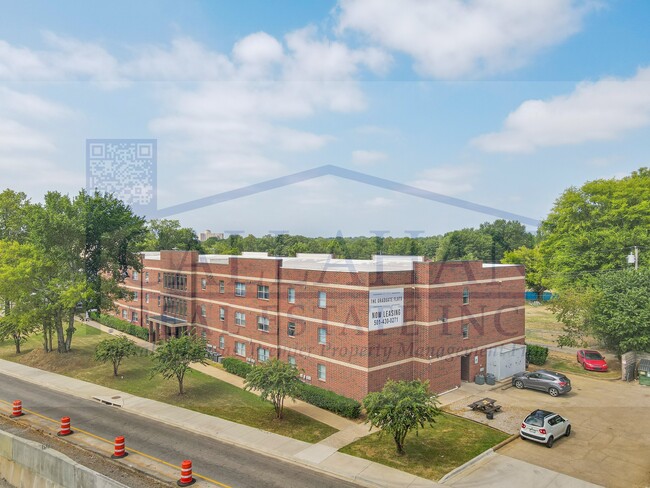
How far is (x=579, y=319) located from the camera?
3941 cm

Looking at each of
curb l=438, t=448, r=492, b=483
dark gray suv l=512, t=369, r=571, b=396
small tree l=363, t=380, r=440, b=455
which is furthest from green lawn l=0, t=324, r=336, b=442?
dark gray suv l=512, t=369, r=571, b=396

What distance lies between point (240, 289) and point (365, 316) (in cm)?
1398

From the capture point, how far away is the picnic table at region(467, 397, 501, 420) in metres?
25.0

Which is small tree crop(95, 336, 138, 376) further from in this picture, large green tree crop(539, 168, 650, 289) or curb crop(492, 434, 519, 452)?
large green tree crop(539, 168, 650, 289)

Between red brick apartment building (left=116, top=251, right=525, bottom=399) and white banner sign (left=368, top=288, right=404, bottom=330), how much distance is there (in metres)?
0.07

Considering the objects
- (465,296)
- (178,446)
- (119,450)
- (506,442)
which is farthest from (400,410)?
(465,296)

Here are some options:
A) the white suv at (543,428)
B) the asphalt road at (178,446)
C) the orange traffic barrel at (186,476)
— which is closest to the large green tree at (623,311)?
the white suv at (543,428)

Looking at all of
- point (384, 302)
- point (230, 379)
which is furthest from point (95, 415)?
point (384, 302)

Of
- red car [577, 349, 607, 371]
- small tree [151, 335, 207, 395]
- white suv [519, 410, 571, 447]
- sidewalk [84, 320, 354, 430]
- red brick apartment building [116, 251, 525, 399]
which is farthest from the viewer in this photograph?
red car [577, 349, 607, 371]

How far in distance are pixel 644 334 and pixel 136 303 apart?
5071cm

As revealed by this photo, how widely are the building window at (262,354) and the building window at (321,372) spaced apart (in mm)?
5994

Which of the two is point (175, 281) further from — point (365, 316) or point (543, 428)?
point (543, 428)

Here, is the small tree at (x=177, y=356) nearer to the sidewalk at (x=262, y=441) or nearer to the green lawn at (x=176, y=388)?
the green lawn at (x=176, y=388)

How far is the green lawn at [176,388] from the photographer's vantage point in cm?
2394
